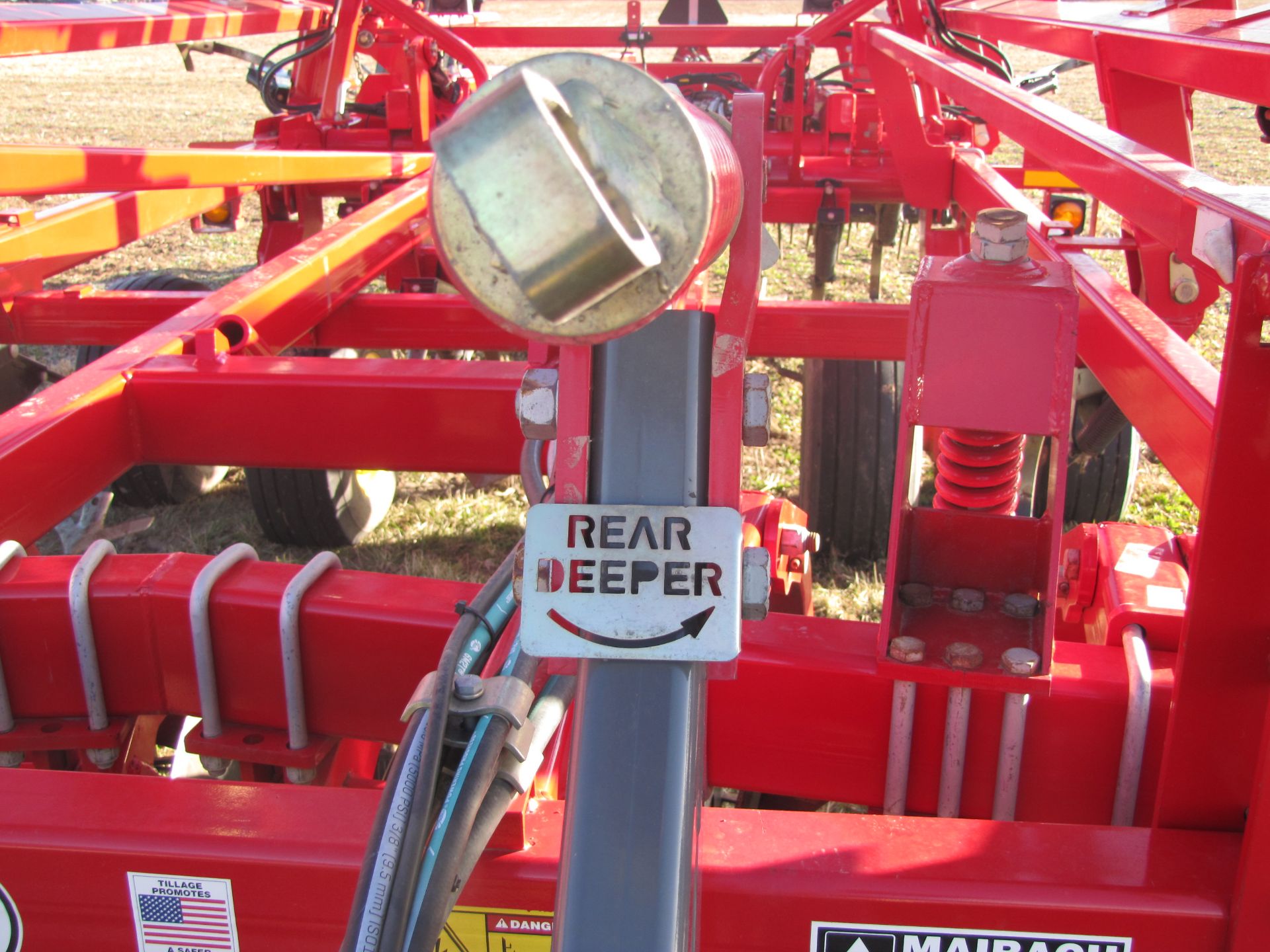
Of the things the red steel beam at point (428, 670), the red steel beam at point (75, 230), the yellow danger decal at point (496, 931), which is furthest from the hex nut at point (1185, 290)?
the red steel beam at point (75, 230)

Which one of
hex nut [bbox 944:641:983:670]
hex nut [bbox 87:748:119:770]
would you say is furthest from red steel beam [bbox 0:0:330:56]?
hex nut [bbox 944:641:983:670]

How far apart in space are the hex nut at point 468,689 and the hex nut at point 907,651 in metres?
0.47

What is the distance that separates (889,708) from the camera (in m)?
1.15

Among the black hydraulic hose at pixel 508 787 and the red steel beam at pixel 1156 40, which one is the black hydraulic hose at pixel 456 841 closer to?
the black hydraulic hose at pixel 508 787

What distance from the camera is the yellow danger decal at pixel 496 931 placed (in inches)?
37.9

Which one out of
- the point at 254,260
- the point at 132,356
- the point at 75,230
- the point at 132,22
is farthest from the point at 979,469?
the point at 254,260

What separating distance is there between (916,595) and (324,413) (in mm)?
1040

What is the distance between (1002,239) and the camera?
1.10 meters

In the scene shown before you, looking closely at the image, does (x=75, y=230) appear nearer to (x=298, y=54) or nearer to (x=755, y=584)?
(x=298, y=54)

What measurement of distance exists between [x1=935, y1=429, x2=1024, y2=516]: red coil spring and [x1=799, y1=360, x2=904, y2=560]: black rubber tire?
1.40 metres

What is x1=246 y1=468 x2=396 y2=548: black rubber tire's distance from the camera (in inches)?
119

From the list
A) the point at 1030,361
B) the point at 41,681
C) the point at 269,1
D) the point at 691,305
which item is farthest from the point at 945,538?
the point at 269,1

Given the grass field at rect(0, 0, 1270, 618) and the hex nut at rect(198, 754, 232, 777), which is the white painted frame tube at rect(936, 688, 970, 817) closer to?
the hex nut at rect(198, 754, 232, 777)

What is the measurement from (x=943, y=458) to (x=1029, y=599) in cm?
25
